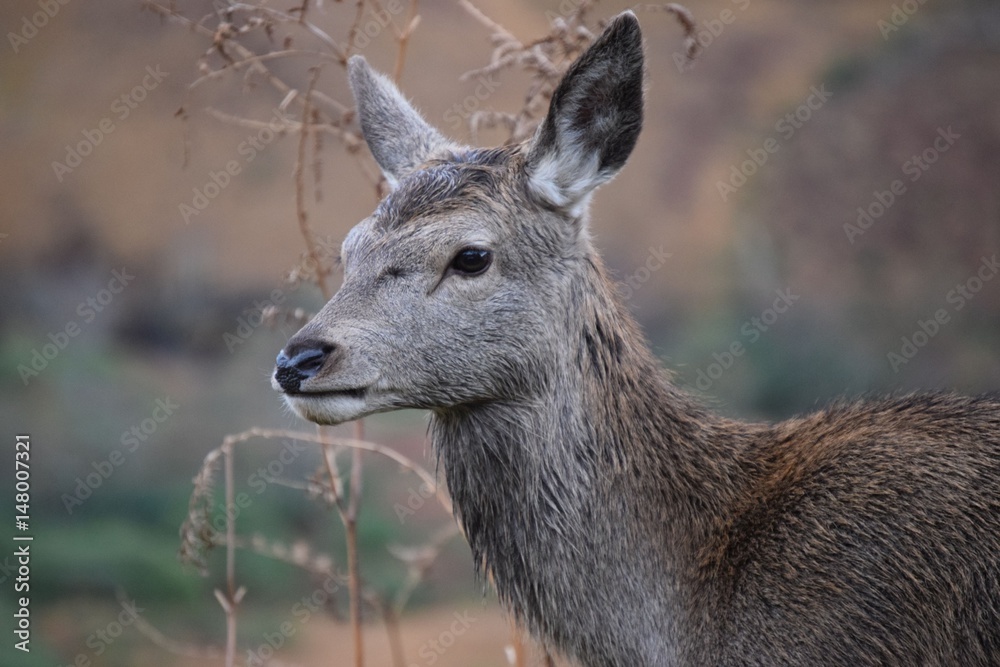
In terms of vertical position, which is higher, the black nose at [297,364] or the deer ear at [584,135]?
the deer ear at [584,135]

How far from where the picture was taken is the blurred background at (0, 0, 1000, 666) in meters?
8.15

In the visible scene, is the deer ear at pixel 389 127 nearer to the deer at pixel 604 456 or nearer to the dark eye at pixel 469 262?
the deer at pixel 604 456

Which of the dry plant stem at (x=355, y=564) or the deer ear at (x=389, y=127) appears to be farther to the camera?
the dry plant stem at (x=355, y=564)

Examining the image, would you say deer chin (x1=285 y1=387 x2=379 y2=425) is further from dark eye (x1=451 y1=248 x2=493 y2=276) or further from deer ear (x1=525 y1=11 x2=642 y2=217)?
deer ear (x1=525 y1=11 x2=642 y2=217)

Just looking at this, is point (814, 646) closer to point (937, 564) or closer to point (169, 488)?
point (937, 564)

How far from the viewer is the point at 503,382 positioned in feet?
11.9

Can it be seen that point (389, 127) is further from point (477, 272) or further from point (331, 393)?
point (331, 393)

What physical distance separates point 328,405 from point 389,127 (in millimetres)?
1548

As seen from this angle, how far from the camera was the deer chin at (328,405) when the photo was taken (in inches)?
133

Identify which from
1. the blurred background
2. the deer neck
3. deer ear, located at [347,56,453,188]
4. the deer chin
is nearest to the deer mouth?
the deer chin

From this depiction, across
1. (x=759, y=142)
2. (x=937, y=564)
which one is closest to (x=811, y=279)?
(x=759, y=142)

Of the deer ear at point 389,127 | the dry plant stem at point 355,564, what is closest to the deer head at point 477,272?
the deer ear at point 389,127

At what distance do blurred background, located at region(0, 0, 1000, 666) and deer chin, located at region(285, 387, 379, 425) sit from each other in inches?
184

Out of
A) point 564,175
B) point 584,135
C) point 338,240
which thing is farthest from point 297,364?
point 338,240
